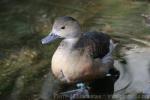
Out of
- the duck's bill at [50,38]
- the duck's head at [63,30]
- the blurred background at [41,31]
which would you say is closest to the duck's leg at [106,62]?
the blurred background at [41,31]

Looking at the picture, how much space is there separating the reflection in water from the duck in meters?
0.24

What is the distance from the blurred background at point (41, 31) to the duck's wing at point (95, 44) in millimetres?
384

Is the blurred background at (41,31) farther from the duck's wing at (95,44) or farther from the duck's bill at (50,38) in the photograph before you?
the duck's bill at (50,38)

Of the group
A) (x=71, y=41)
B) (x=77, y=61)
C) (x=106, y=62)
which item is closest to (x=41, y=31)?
(x=71, y=41)

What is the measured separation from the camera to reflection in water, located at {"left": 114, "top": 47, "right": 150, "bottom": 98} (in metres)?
6.23

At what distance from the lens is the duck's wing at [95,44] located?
6.46 metres

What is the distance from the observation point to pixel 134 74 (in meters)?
6.62

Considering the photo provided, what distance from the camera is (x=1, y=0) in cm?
945

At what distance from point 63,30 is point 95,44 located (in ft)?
1.57

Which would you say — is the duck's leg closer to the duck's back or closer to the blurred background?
the duck's back

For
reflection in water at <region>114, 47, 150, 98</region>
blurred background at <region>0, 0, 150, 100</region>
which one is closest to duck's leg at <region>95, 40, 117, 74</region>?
reflection in water at <region>114, 47, 150, 98</region>

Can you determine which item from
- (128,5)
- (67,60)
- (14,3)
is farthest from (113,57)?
(14,3)

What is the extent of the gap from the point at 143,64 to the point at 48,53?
4.46ft

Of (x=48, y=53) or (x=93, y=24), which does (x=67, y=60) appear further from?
(x=93, y=24)
